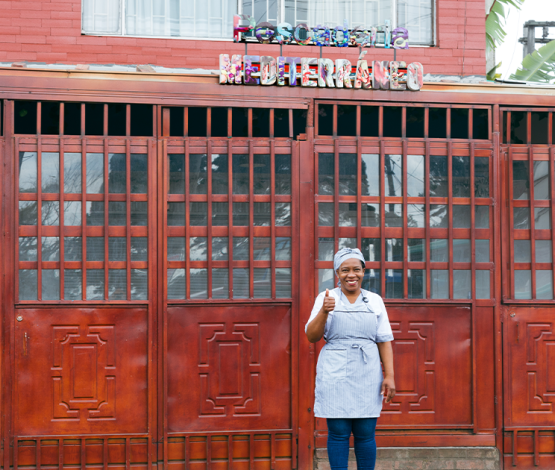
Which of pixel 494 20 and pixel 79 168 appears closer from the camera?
pixel 79 168

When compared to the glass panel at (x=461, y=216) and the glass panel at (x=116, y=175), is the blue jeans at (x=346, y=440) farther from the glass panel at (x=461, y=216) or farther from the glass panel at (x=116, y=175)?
the glass panel at (x=116, y=175)

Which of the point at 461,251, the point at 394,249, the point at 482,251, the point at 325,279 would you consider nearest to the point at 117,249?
the point at 325,279

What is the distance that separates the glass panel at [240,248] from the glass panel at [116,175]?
1074 millimetres

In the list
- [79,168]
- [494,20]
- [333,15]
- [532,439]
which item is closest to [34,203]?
[79,168]

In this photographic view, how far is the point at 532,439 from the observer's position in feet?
17.7

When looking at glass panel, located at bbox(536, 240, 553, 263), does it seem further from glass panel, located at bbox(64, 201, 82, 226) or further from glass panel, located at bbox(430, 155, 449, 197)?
glass panel, located at bbox(64, 201, 82, 226)

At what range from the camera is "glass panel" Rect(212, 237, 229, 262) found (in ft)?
17.2

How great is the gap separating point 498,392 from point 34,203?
175 inches

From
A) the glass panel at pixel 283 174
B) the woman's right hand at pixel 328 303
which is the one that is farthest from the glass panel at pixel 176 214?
the woman's right hand at pixel 328 303

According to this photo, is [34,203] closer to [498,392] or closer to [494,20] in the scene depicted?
[498,392]

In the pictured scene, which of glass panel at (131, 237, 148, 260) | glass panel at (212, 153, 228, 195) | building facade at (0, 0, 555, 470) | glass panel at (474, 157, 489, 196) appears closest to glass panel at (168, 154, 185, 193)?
building facade at (0, 0, 555, 470)

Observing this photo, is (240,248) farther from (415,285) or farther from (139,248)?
(415,285)

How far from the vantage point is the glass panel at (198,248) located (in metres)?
5.23

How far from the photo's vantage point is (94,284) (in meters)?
5.15
